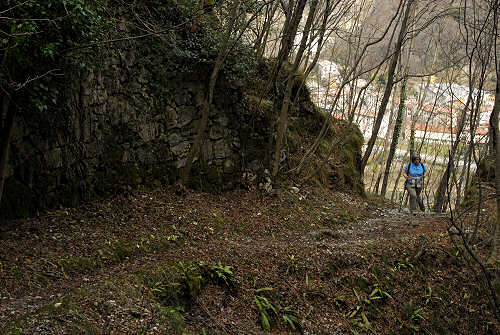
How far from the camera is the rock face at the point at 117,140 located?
5.77m

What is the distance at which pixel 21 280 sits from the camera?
441 cm

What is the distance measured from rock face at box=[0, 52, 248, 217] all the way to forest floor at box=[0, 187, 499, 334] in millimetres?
429

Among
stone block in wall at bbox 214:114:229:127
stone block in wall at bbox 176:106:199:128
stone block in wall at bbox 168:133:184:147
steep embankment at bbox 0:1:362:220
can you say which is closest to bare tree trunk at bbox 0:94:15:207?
steep embankment at bbox 0:1:362:220

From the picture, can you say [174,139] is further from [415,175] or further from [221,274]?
[415,175]

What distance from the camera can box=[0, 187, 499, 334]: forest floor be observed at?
418 centimetres

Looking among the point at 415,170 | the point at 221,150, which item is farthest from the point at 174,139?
the point at 415,170

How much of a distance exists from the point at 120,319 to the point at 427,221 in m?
8.78

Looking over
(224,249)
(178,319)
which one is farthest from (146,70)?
(178,319)

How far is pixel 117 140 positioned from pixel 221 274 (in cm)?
360

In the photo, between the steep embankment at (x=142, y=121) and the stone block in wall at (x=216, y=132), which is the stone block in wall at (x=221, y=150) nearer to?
the steep embankment at (x=142, y=121)

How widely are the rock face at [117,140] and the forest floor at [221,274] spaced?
0.43 metres

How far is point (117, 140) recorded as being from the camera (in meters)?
7.24

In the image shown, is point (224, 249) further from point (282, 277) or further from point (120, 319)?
point (120, 319)

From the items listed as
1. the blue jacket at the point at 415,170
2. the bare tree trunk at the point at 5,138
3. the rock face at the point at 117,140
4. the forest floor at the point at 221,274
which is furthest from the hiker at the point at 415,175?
the bare tree trunk at the point at 5,138
